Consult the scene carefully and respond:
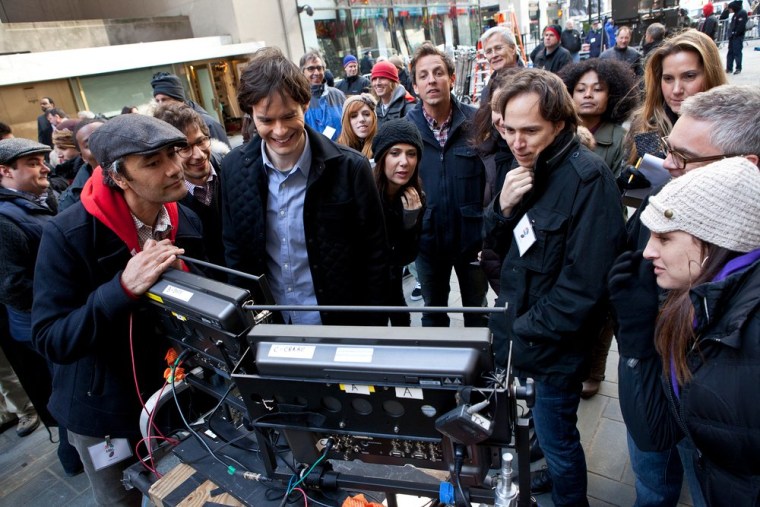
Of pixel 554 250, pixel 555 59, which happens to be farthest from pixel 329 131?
pixel 555 59

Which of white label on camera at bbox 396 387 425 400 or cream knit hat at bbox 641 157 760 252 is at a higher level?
cream knit hat at bbox 641 157 760 252

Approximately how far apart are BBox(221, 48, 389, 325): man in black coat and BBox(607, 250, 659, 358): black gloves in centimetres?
102

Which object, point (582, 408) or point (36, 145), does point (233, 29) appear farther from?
point (582, 408)

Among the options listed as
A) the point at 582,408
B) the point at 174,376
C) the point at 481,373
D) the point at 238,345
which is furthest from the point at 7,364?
the point at 582,408

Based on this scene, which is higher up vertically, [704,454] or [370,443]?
[370,443]

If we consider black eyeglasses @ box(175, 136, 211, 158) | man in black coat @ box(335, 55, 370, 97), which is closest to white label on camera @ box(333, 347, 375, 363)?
black eyeglasses @ box(175, 136, 211, 158)

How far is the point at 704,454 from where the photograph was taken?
1.24 m

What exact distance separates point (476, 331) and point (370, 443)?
429mm

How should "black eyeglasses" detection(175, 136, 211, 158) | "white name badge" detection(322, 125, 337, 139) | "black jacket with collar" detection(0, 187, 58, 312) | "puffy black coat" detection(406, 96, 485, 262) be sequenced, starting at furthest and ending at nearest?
1. "white name badge" detection(322, 125, 337, 139)
2. "puffy black coat" detection(406, 96, 485, 262)
3. "black eyeglasses" detection(175, 136, 211, 158)
4. "black jacket with collar" detection(0, 187, 58, 312)

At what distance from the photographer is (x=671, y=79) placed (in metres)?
2.33

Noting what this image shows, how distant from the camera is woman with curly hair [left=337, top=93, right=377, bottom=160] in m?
3.76

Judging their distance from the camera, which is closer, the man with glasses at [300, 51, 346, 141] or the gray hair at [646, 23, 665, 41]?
the man with glasses at [300, 51, 346, 141]

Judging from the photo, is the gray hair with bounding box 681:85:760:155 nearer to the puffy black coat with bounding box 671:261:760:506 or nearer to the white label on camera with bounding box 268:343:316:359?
the puffy black coat with bounding box 671:261:760:506

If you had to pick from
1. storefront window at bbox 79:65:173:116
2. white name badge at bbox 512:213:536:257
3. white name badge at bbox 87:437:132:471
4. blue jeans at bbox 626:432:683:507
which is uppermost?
storefront window at bbox 79:65:173:116
